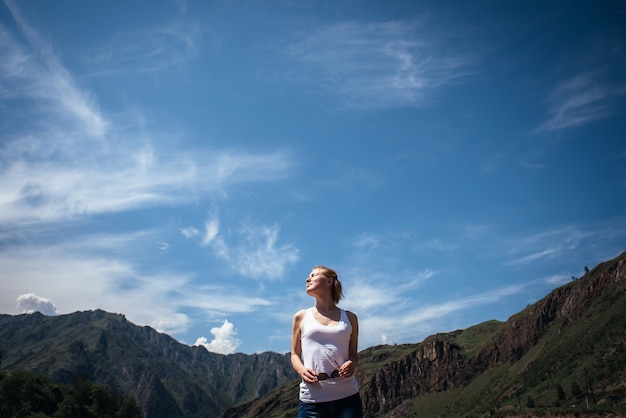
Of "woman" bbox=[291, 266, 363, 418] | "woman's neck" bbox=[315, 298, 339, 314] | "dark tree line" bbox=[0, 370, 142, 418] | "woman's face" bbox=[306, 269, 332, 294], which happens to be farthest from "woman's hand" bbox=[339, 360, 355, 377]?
"dark tree line" bbox=[0, 370, 142, 418]

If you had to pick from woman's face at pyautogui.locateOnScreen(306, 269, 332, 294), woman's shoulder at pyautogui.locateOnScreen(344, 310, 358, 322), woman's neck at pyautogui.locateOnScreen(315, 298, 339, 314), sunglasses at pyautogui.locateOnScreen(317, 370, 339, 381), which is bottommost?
sunglasses at pyautogui.locateOnScreen(317, 370, 339, 381)

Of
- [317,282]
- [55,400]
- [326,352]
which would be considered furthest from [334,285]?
[55,400]

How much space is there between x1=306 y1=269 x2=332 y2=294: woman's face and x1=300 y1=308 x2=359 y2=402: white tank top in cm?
47

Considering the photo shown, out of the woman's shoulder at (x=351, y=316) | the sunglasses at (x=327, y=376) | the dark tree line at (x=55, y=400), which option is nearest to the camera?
the sunglasses at (x=327, y=376)

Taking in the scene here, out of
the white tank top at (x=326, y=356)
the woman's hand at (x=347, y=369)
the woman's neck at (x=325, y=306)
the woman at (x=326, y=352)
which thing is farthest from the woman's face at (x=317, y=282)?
the woman's hand at (x=347, y=369)

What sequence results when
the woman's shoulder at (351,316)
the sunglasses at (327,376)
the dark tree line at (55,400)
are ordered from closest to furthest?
the sunglasses at (327,376), the woman's shoulder at (351,316), the dark tree line at (55,400)

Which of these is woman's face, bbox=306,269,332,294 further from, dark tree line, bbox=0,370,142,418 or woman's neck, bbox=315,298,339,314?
dark tree line, bbox=0,370,142,418

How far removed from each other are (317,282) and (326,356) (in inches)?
42.3

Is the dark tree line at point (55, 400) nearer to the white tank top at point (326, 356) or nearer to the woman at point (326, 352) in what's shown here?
the woman at point (326, 352)

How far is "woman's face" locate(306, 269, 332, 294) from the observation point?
6.44 metres

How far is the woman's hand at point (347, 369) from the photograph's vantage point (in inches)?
229

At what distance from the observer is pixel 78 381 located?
114 m

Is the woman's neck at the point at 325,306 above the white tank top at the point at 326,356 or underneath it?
above

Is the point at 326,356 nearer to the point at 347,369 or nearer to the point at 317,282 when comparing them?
the point at 347,369
